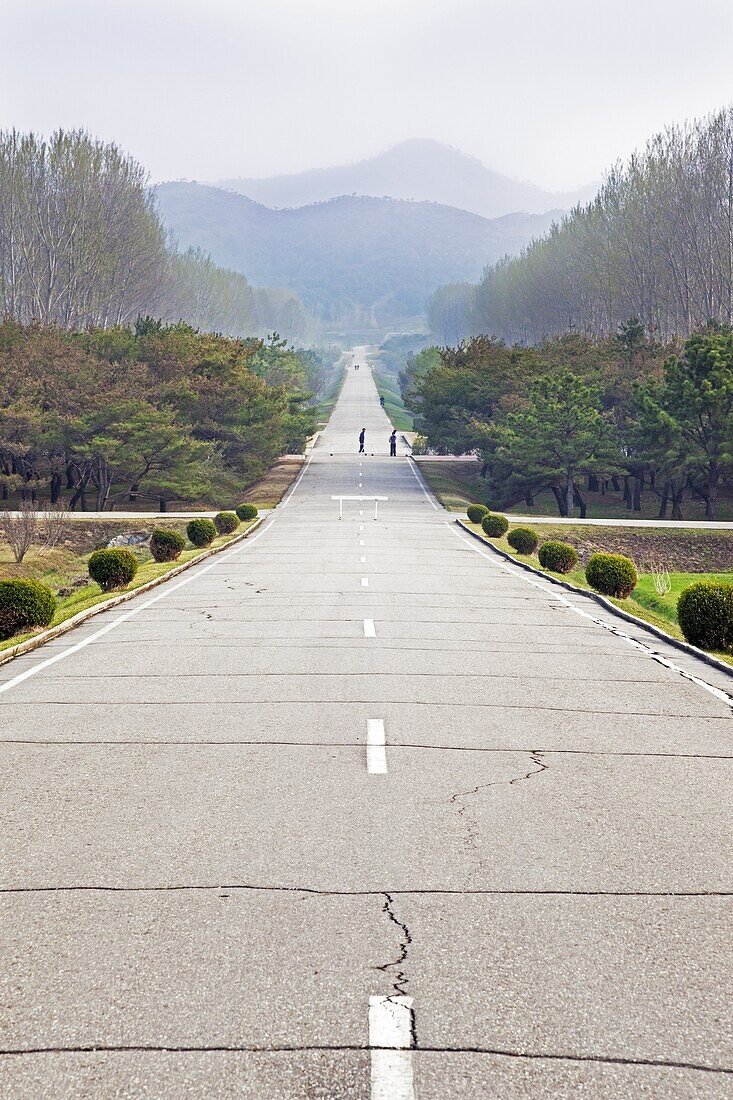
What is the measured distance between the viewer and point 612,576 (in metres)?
27.5

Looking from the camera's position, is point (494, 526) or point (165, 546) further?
point (494, 526)

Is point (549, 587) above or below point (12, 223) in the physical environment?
below

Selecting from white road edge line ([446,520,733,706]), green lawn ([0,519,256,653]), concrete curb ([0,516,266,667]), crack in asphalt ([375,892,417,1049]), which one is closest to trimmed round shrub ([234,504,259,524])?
green lawn ([0,519,256,653])

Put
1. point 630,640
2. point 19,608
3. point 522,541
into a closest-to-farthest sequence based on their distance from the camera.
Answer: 1. point 630,640
2. point 19,608
3. point 522,541

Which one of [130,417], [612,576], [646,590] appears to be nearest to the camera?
[612,576]

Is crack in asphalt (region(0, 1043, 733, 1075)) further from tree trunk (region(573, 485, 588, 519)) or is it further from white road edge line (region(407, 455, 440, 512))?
tree trunk (region(573, 485, 588, 519))

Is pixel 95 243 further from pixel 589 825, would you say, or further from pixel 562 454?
pixel 589 825

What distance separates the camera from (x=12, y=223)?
2940 inches

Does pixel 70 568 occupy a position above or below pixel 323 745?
below

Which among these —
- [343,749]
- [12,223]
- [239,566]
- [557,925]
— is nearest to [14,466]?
[12,223]

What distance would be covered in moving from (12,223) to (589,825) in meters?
77.3

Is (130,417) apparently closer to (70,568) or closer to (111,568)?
(70,568)

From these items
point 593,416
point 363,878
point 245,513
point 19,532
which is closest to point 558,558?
point 245,513

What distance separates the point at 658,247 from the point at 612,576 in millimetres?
58670
